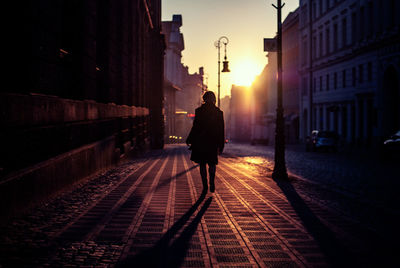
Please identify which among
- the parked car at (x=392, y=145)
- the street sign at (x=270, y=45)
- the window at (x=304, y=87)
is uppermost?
the window at (x=304, y=87)

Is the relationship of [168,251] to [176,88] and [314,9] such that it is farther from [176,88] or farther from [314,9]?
[176,88]

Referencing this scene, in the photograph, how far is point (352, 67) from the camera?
39.5 metres

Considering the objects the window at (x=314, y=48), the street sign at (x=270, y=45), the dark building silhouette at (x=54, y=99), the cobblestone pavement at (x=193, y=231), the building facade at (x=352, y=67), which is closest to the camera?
the cobblestone pavement at (x=193, y=231)

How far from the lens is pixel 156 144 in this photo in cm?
3669

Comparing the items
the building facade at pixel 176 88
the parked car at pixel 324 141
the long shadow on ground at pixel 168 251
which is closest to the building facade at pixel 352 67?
the parked car at pixel 324 141

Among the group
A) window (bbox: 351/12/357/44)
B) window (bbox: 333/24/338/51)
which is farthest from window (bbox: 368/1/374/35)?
window (bbox: 333/24/338/51)

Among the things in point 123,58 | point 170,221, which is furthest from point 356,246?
point 123,58

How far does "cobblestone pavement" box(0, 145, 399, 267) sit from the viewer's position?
4.66 metres

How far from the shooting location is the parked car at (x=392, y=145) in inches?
786

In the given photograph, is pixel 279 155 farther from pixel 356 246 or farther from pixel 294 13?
pixel 294 13

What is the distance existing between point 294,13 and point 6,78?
54.8m

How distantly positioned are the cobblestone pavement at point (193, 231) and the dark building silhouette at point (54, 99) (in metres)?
0.54

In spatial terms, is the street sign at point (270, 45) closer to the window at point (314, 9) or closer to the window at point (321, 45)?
the window at point (321, 45)

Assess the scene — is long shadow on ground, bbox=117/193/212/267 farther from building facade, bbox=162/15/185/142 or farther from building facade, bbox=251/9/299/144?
building facade, bbox=162/15/185/142
